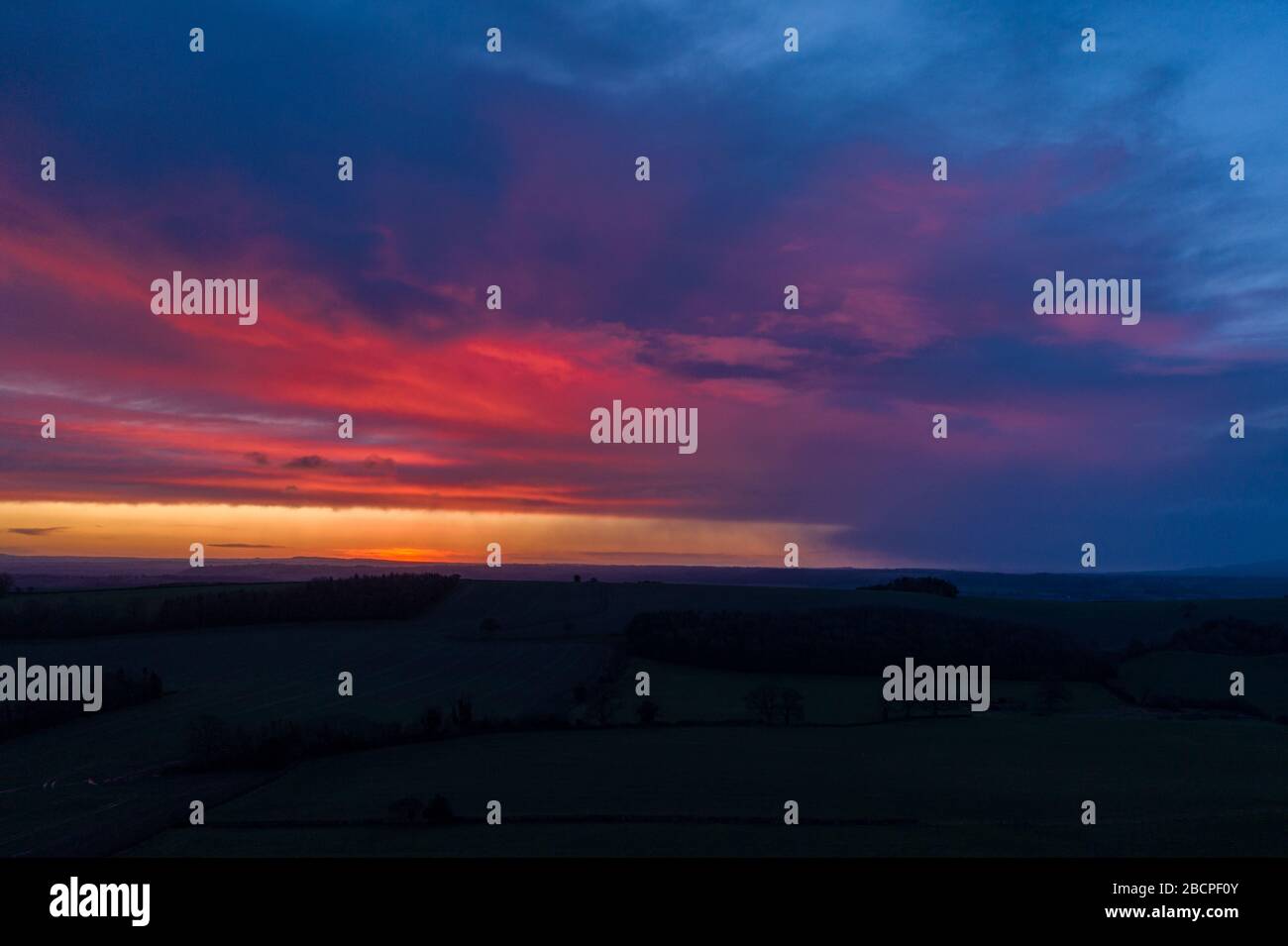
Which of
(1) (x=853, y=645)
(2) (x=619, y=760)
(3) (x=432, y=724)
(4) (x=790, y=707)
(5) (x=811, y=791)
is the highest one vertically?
(1) (x=853, y=645)

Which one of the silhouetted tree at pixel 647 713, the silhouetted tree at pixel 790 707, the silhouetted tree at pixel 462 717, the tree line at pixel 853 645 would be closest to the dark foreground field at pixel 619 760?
the silhouetted tree at pixel 462 717

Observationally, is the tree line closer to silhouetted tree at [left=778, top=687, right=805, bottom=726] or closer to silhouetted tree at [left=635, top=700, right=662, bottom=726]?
silhouetted tree at [left=778, top=687, right=805, bottom=726]

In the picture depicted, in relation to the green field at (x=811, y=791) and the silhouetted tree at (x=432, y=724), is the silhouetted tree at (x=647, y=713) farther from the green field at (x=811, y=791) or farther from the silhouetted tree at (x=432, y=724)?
the silhouetted tree at (x=432, y=724)

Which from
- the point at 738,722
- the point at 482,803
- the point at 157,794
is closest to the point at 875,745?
the point at 738,722

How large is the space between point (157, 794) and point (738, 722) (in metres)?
29.8

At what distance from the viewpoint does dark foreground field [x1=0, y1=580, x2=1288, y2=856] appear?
26.5 m

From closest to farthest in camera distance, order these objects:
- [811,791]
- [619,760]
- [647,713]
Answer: [811,791], [619,760], [647,713]

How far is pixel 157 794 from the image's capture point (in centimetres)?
3472

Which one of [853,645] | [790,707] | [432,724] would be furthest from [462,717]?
[853,645]

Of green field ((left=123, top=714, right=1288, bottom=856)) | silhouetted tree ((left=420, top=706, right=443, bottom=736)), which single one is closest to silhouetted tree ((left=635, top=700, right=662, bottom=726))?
green field ((left=123, top=714, right=1288, bottom=856))

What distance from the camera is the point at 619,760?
38.8 metres

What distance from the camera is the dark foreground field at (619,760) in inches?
1044

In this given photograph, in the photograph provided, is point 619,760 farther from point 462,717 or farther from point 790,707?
point 790,707
